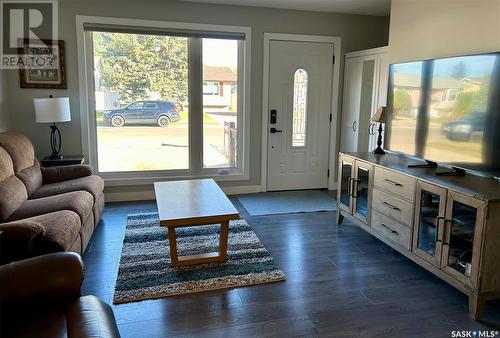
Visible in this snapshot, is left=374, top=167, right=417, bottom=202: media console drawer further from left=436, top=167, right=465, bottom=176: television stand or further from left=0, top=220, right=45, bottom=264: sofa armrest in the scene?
left=0, top=220, right=45, bottom=264: sofa armrest

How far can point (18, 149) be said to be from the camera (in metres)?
3.52

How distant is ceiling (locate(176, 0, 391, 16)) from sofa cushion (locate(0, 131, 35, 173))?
2591 mm

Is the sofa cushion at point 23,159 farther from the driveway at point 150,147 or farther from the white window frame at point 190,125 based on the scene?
the driveway at point 150,147

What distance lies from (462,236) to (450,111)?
3.25 ft

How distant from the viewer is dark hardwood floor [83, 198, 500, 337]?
2.26 metres

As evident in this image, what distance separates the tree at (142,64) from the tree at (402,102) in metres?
2.58

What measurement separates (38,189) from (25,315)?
A: 7.42 ft

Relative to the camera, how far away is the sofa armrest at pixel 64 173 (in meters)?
3.86

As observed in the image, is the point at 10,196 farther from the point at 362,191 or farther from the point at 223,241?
Result: the point at 362,191

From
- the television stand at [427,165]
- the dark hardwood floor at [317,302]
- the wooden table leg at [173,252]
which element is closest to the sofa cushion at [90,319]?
the dark hardwood floor at [317,302]

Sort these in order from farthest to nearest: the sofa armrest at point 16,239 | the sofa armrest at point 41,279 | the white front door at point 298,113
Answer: the white front door at point 298,113 < the sofa armrest at point 16,239 < the sofa armrest at point 41,279

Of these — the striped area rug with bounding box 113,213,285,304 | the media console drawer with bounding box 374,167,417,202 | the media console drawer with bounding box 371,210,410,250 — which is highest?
the media console drawer with bounding box 374,167,417,202

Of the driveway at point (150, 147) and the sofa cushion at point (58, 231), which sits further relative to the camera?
the driveway at point (150, 147)

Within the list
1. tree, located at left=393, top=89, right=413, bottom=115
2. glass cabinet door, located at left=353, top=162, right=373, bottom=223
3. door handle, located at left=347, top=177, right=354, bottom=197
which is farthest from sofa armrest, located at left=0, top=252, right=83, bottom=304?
tree, located at left=393, top=89, right=413, bottom=115
